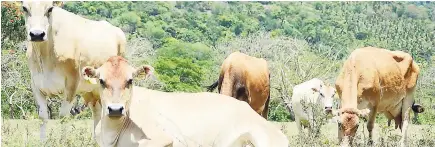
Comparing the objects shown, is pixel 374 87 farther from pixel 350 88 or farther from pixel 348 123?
pixel 348 123

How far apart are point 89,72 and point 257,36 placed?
5430cm

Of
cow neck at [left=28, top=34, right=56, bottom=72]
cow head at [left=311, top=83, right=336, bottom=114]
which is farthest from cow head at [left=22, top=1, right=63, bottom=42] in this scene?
cow head at [left=311, top=83, right=336, bottom=114]

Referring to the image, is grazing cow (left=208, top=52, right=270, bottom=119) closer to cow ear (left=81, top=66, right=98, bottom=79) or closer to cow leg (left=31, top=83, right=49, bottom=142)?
cow leg (left=31, top=83, right=49, bottom=142)

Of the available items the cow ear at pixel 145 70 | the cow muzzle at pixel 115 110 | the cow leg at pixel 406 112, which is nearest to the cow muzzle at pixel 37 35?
the cow ear at pixel 145 70

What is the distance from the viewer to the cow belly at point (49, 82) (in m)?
9.74

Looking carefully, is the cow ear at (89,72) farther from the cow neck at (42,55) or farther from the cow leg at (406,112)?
the cow leg at (406,112)

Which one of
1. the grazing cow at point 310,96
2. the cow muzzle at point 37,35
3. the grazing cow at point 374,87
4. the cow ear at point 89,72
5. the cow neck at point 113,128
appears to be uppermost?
the cow ear at point 89,72

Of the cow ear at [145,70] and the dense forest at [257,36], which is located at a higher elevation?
the cow ear at [145,70]

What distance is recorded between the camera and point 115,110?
6.77 m

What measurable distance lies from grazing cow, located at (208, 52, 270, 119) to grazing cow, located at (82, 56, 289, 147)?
474cm

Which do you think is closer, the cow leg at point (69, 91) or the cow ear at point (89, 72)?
the cow ear at point (89, 72)

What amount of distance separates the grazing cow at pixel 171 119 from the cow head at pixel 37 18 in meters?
1.79

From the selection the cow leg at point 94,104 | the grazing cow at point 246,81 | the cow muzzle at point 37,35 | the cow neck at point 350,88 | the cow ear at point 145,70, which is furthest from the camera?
the grazing cow at point 246,81

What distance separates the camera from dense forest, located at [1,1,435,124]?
3675cm
